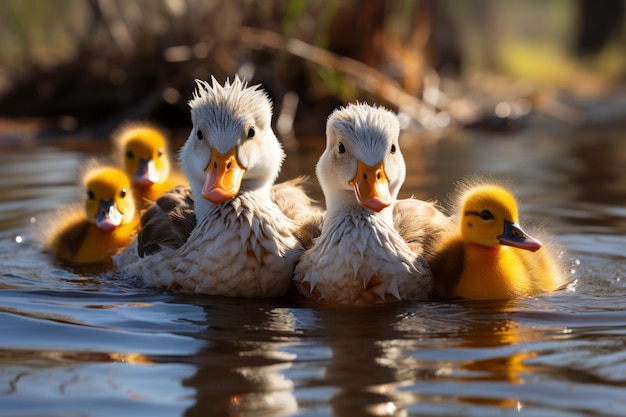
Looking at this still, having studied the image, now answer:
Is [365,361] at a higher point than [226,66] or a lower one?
lower

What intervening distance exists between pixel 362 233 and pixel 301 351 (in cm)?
112

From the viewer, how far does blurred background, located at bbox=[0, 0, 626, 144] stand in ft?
45.5

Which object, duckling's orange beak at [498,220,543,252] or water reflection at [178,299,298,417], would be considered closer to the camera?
water reflection at [178,299,298,417]

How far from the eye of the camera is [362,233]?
5.63 m

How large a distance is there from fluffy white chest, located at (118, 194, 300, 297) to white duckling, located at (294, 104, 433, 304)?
19cm

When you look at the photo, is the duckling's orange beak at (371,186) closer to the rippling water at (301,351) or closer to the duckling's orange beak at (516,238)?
the rippling water at (301,351)

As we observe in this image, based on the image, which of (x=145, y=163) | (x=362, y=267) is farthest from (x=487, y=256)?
(x=145, y=163)

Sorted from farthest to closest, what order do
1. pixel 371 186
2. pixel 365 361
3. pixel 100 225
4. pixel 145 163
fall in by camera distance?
pixel 145 163
pixel 100 225
pixel 371 186
pixel 365 361

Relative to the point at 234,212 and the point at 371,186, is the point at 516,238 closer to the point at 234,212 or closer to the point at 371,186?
the point at 371,186

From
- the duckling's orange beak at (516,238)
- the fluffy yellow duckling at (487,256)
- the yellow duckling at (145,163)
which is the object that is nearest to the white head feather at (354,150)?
the fluffy yellow duckling at (487,256)

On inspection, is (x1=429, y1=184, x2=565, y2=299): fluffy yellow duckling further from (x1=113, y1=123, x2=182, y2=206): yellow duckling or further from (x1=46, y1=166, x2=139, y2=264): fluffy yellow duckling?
(x1=113, y1=123, x2=182, y2=206): yellow duckling

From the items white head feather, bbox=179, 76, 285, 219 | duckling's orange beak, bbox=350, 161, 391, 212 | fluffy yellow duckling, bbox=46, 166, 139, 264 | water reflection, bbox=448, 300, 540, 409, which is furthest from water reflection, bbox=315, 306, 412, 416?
fluffy yellow duckling, bbox=46, 166, 139, 264

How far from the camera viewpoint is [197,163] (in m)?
5.95

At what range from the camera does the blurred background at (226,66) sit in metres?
13.9
